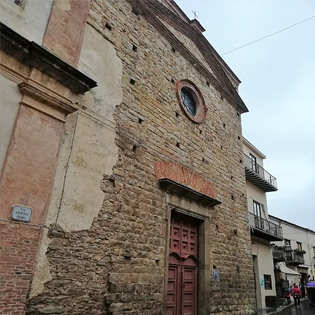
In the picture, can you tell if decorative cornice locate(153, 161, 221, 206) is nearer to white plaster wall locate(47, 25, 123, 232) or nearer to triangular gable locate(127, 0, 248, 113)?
white plaster wall locate(47, 25, 123, 232)

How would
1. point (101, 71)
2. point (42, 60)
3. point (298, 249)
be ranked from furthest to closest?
point (298, 249), point (101, 71), point (42, 60)

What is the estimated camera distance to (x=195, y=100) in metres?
9.98

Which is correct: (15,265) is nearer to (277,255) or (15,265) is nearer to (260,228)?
(260,228)

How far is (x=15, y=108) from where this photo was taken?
452cm

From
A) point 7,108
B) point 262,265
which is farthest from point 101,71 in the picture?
point 262,265

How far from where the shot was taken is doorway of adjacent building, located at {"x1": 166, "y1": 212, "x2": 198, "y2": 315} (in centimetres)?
709

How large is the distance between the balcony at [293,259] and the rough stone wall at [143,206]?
56.9 feet

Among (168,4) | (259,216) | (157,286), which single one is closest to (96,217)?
(157,286)

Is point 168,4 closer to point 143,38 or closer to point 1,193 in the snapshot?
point 143,38

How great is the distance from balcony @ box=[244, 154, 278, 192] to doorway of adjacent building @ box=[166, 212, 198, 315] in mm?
7909

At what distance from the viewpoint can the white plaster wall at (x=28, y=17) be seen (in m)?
4.72

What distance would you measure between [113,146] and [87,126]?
74 centimetres

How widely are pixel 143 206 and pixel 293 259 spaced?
918 inches

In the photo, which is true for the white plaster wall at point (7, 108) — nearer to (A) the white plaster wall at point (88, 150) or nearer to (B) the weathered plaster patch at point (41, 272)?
(A) the white plaster wall at point (88, 150)
